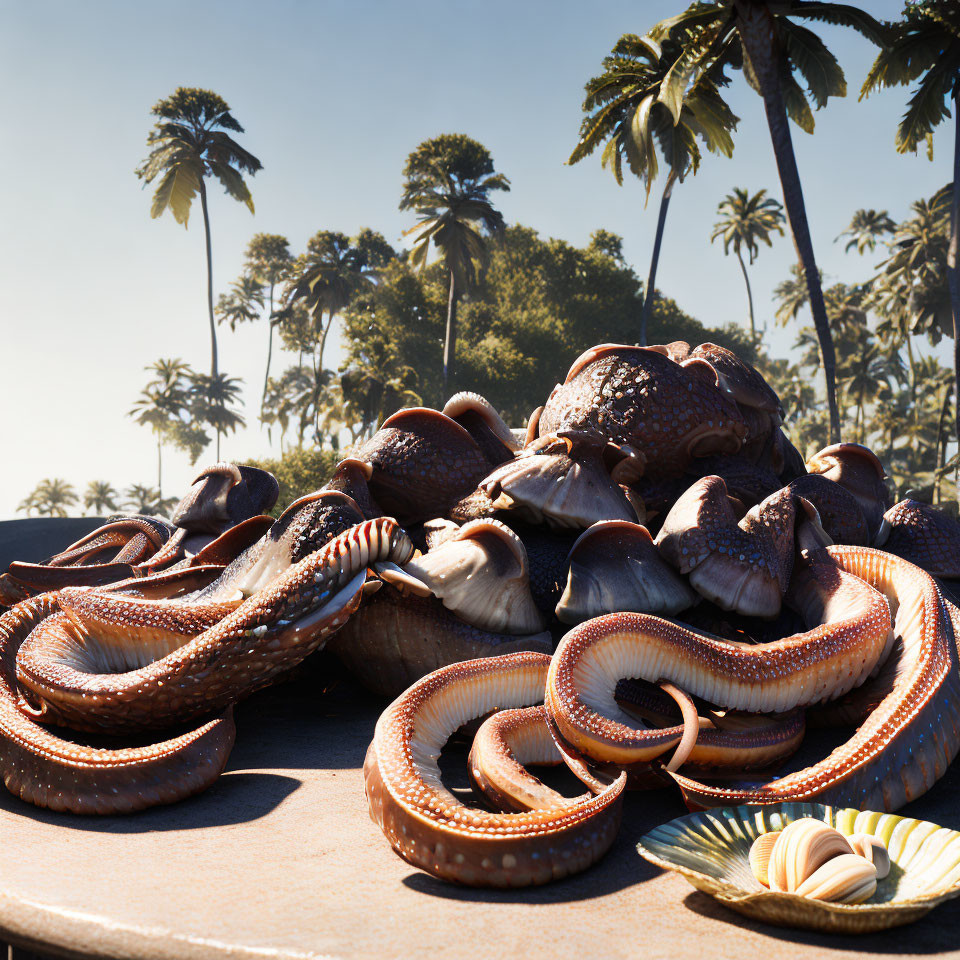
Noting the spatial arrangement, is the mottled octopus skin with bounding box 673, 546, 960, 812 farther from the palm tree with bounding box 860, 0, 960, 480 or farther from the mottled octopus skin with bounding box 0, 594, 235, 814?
the palm tree with bounding box 860, 0, 960, 480

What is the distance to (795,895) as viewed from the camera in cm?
166

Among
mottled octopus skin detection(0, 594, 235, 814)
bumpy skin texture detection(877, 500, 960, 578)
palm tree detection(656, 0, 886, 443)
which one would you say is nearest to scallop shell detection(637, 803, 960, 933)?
mottled octopus skin detection(0, 594, 235, 814)

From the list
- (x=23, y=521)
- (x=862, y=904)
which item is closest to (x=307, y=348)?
(x=23, y=521)

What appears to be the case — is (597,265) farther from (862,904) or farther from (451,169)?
(862,904)

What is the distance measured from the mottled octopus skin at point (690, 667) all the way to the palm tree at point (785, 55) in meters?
10.1

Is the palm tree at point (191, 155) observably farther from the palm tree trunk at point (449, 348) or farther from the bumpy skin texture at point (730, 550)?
the bumpy skin texture at point (730, 550)

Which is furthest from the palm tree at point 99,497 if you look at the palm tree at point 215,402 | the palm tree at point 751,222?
the palm tree at point 751,222

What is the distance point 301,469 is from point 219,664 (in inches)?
834

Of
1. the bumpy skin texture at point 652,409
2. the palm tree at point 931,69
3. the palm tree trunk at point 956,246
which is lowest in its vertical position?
the bumpy skin texture at point 652,409

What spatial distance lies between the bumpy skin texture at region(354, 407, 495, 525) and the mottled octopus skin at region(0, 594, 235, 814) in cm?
158

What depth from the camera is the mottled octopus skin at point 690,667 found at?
241cm

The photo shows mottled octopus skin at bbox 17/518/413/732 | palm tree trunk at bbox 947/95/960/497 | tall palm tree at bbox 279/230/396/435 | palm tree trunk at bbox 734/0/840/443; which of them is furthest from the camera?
tall palm tree at bbox 279/230/396/435

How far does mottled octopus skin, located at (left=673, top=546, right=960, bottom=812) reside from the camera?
2.28 metres

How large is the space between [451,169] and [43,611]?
2549 cm
